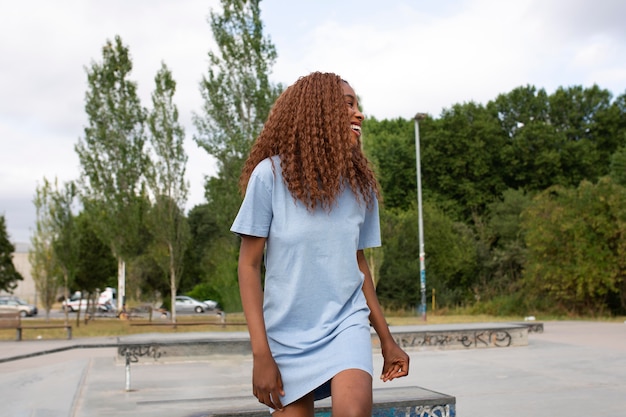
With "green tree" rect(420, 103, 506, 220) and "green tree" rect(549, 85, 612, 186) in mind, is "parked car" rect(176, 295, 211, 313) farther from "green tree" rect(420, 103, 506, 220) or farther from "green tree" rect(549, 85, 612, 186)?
"green tree" rect(549, 85, 612, 186)

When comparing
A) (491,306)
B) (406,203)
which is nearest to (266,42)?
(491,306)

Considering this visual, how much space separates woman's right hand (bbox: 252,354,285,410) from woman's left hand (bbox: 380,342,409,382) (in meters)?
0.49

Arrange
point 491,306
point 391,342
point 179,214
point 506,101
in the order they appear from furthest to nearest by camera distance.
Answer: point 506,101 < point 491,306 < point 179,214 < point 391,342

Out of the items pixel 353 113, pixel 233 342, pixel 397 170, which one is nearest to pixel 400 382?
pixel 233 342

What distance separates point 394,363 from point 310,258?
0.56 metres

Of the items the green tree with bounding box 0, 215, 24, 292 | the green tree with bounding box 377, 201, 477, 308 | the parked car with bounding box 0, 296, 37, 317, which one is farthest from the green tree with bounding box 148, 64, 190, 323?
the green tree with bounding box 0, 215, 24, 292

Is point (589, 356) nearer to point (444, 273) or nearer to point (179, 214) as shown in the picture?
point (179, 214)

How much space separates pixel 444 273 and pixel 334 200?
35.8 metres

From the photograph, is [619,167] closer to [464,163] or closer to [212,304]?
[464,163]

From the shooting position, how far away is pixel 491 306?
103 ft

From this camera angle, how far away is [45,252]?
94.7ft

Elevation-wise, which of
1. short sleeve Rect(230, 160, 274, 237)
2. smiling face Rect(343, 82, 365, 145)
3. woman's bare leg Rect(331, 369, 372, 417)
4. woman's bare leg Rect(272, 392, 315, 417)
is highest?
smiling face Rect(343, 82, 365, 145)

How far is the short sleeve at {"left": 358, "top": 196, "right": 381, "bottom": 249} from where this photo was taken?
8.71 feet

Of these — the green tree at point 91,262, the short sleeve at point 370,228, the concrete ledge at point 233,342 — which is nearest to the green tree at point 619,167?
the concrete ledge at point 233,342
